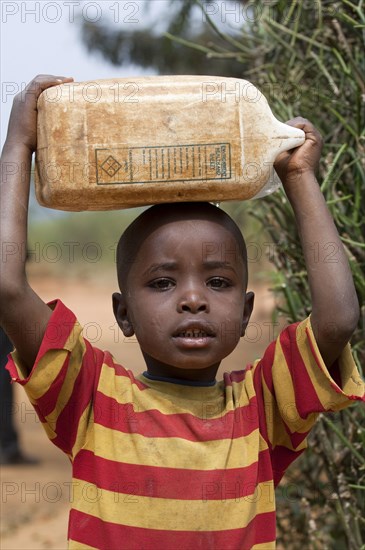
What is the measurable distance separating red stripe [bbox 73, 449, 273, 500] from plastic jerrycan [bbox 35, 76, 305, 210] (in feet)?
1.80

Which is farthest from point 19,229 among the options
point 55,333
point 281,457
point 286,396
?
point 281,457

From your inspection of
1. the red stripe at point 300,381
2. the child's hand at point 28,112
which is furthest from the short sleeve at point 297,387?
the child's hand at point 28,112

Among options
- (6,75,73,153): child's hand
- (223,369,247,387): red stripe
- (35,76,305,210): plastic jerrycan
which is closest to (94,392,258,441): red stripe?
(223,369,247,387): red stripe

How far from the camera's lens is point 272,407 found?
6.30 feet

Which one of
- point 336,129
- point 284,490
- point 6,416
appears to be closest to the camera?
point 336,129

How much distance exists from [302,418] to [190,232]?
17.8 inches

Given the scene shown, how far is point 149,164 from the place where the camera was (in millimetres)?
1756

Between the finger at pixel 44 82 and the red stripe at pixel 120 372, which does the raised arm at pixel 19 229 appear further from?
the red stripe at pixel 120 372

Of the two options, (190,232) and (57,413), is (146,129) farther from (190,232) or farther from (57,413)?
(57,413)

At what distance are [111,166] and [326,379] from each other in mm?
611

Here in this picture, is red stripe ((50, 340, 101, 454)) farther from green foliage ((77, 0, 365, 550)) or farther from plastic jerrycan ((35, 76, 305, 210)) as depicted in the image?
green foliage ((77, 0, 365, 550))

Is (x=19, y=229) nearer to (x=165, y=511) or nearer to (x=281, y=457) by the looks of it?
(x=165, y=511)

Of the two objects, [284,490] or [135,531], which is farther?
[284,490]

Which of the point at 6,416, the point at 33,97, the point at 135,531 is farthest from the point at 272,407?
the point at 6,416
